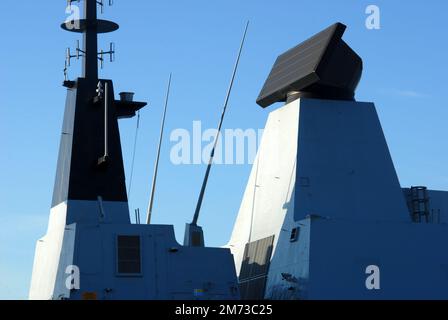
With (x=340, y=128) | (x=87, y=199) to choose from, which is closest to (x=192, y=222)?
(x=87, y=199)

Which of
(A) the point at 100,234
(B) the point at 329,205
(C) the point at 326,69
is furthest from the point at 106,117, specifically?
(B) the point at 329,205

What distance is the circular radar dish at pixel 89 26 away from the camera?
3474 cm

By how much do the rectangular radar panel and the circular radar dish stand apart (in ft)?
17.6

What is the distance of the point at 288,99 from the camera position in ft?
115

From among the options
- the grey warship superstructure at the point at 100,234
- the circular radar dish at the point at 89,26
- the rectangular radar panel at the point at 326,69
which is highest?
the circular radar dish at the point at 89,26

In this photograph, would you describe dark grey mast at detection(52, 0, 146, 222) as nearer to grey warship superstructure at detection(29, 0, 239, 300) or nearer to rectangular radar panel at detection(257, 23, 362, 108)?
grey warship superstructure at detection(29, 0, 239, 300)

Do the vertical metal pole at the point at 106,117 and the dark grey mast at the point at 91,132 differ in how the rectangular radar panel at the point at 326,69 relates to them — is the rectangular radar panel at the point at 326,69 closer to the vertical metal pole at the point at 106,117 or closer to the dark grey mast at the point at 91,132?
the dark grey mast at the point at 91,132

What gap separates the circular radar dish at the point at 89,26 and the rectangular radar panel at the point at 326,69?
535 centimetres

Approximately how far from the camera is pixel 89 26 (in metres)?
34.8

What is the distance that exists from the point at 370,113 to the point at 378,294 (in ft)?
21.2

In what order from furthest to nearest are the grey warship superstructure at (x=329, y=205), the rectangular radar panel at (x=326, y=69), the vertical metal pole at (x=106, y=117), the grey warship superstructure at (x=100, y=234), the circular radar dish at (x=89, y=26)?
the circular radar dish at (x=89, y=26), the rectangular radar panel at (x=326, y=69), the vertical metal pole at (x=106, y=117), the grey warship superstructure at (x=100, y=234), the grey warship superstructure at (x=329, y=205)

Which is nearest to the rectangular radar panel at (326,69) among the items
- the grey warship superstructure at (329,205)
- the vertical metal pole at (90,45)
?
the grey warship superstructure at (329,205)

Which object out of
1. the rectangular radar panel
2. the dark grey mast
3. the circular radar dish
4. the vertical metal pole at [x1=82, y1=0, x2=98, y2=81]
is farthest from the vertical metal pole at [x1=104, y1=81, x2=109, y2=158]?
the rectangular radar panel
